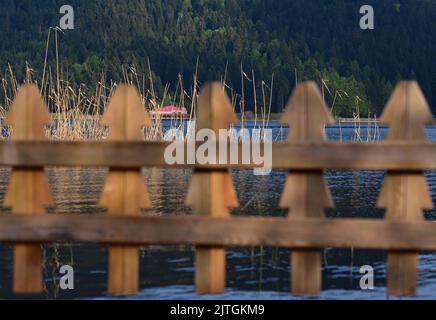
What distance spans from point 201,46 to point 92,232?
618 feet

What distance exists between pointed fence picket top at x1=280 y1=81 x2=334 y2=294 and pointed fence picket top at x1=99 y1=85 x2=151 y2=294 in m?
0.82

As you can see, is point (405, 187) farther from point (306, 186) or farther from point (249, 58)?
point (249, 58)

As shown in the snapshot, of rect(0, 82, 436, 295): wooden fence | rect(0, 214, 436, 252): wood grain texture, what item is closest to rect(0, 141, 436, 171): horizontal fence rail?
rect(0, 82, 436, 295): wooden fence

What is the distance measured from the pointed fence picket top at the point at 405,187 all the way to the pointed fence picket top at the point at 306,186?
348mm

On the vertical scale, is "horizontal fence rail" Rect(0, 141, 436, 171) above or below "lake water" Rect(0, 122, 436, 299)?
above

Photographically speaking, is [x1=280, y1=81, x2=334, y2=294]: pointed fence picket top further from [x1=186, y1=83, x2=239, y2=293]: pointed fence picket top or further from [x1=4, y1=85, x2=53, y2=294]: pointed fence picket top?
[x1=4, y1=85, x2=53, y2=294]: pointed fence picket top

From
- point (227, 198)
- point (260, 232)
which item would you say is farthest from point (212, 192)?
point (260, 232)

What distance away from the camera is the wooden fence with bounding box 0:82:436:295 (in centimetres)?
511

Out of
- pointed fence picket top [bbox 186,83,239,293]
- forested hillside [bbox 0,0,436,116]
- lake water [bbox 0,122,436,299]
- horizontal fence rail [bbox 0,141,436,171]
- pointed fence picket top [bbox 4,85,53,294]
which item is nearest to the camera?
horizontal fence rail [bbox 0,141,436,171]

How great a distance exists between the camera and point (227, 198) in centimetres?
524

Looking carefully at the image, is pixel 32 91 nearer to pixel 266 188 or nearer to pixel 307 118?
pixel 307 118

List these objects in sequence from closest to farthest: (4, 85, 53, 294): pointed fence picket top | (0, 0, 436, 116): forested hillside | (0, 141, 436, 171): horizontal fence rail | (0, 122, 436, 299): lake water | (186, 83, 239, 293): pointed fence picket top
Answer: (0, 141, 436, 171): horizontal fence rail, (186, 83, 239, 293): pointed fence picket top, (4, 85, 53, 294): pointed fence picket top, (0, 122, 436, 299): lake water, (0, 0, 436, 116): forested hillside
